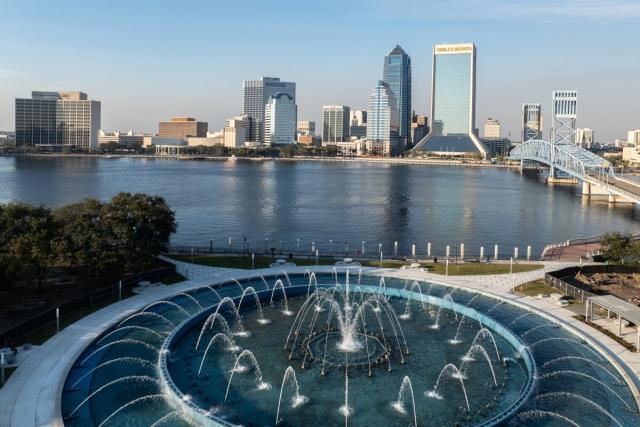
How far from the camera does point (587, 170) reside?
359 ft

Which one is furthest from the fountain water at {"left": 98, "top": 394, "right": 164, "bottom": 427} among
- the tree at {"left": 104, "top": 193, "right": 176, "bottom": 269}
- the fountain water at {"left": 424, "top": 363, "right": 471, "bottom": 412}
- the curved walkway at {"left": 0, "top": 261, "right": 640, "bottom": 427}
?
the tree at {"left": 104, "top": 193, "right": 176, "bottom": 269}

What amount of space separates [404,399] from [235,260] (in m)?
19.0

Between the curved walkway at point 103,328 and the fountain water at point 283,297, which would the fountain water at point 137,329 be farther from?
the fountain water at point 283,297

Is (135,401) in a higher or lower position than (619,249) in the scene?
lower

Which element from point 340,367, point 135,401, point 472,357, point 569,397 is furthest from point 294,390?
point 569,397

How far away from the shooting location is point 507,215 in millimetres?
66125

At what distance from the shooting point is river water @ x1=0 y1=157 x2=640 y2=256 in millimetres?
50219

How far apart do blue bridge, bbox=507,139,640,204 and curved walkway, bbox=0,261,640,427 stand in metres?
51.6

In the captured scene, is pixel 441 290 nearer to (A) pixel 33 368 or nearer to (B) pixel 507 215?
(A) pixel 33 368

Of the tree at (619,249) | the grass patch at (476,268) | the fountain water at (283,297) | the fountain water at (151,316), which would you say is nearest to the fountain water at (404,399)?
the fountain water at (283,297)

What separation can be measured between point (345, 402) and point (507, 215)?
180ft

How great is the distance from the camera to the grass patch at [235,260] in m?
32.7

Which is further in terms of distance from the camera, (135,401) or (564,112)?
(564,112)

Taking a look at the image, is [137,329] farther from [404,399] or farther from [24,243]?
[404,399]
